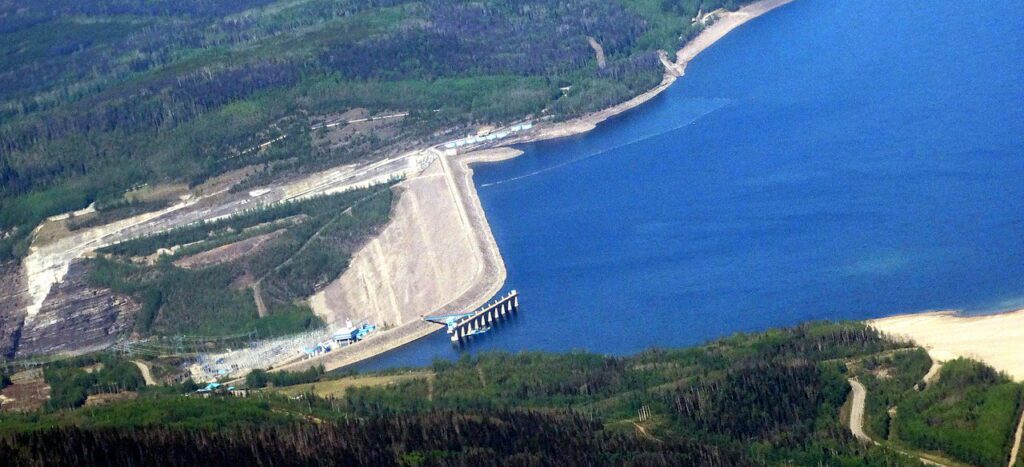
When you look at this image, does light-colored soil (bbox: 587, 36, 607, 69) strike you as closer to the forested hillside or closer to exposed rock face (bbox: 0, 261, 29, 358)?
the forested hillside

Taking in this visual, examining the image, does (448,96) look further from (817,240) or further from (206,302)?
(817,240)

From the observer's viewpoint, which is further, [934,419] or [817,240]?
[817,240]

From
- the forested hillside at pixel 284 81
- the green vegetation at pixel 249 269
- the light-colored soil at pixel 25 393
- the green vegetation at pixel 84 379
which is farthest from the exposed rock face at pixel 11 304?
the green vegetation at pixel 84 379

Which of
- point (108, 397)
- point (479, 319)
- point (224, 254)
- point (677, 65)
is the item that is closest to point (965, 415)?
point (479, 319)

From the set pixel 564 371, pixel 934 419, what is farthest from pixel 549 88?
pixel 934 419

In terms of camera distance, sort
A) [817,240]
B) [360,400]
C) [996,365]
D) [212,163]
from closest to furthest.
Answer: [996,365], [360,400], [817,240], [212,163]
